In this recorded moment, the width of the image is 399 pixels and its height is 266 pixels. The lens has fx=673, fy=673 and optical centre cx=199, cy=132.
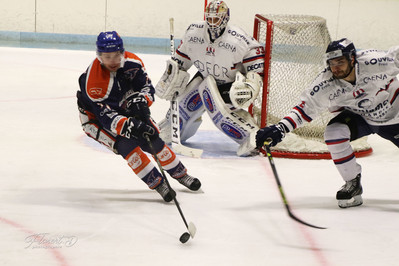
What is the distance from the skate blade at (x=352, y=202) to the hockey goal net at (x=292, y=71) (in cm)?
101

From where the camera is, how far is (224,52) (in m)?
4.26

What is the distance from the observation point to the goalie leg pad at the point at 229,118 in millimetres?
4305

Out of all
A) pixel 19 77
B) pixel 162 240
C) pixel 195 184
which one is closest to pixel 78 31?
pixel 19 77

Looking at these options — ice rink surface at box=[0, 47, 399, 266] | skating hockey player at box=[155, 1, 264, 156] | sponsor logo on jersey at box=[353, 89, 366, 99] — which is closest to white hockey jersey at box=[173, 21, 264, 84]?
skating hockey player at box=[155, 1, 264, 156]

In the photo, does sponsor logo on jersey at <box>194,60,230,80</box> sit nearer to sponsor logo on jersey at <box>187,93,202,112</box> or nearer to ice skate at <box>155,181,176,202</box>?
sponsor logo on jersey at <box>187,93,202,112</box>

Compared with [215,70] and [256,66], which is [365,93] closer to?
[256,66]

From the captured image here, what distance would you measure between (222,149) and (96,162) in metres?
0.95

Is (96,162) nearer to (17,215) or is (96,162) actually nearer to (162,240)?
(17,215)

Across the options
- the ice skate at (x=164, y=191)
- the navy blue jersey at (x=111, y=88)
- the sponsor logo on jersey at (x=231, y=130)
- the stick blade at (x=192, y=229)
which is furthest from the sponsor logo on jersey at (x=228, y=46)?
the stick blade at (x=192, y=229)

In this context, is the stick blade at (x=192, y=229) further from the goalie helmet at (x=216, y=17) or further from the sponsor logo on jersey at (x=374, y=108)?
the goalie helmet at (x=216, y=17)

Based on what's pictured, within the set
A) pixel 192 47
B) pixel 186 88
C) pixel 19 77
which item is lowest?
pixel 19 77

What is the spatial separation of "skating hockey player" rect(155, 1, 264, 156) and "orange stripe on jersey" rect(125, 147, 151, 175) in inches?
43.1

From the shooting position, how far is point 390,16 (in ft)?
32.1

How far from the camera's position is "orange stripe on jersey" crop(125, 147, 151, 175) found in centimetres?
320
